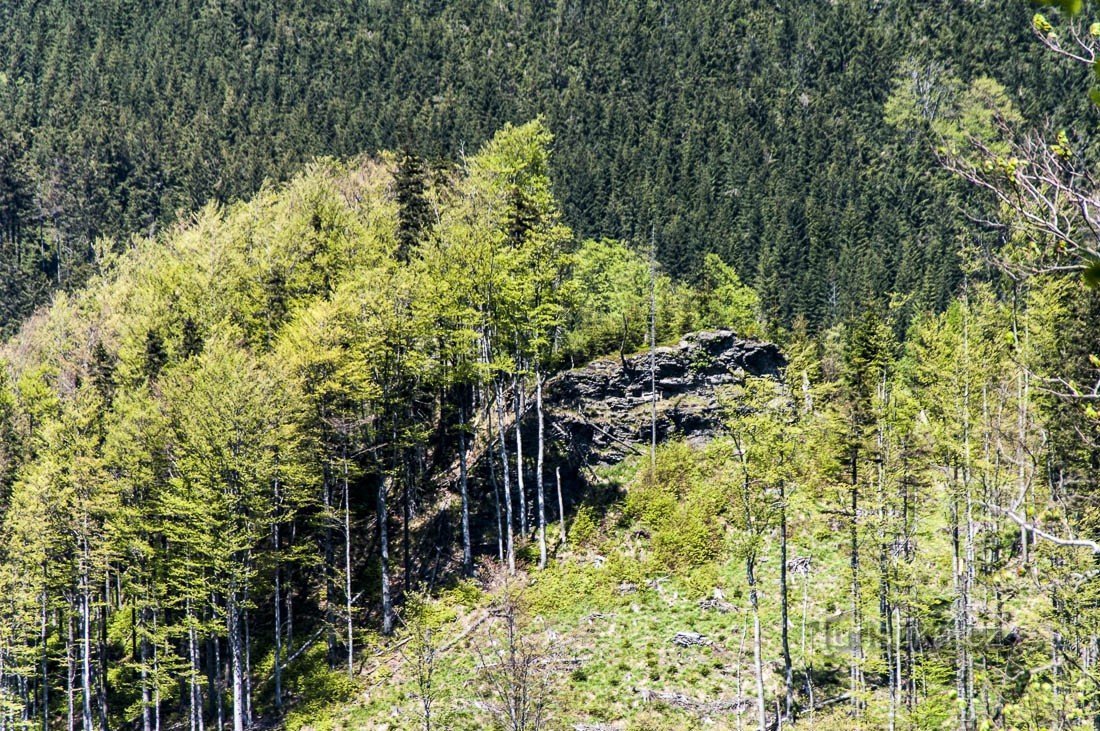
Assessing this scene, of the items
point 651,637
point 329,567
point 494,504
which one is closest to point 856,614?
point 651,637

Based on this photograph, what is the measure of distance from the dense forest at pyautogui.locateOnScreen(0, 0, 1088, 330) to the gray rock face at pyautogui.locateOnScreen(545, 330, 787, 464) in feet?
82.7

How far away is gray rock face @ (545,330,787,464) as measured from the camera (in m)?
41.9

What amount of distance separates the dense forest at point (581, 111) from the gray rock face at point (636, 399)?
25.2 metres

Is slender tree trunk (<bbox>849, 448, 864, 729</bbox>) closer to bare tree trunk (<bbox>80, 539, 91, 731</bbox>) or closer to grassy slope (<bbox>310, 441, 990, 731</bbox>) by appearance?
grassy slope (<bbox>310, 441, 990, 731</bbox>)

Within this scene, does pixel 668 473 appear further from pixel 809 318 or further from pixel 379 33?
pixel 379 33

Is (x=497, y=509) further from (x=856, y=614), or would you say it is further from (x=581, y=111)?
(x=581, y=111)

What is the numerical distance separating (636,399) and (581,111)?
378 ft

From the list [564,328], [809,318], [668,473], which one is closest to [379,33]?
[809,318]

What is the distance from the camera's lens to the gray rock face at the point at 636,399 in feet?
137

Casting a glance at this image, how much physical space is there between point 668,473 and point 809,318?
61229 mm

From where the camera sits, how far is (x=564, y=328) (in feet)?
163

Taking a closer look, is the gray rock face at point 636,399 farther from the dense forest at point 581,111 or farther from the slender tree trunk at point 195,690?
the dense forest at point 581,111

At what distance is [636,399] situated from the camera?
141ft

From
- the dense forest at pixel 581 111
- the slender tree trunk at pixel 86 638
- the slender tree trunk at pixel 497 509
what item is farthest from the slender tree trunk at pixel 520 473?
the dense forest at pixel 581 111
